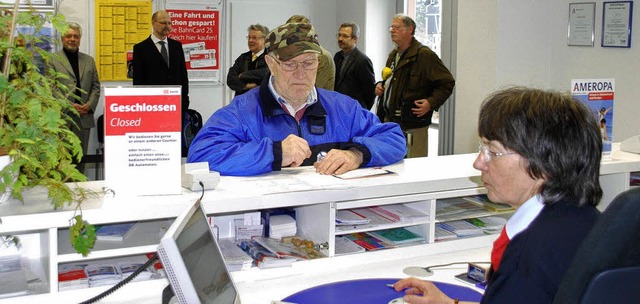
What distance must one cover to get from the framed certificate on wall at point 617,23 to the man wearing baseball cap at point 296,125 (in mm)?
2975

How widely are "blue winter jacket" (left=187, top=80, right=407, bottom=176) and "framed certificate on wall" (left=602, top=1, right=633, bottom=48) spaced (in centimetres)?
298

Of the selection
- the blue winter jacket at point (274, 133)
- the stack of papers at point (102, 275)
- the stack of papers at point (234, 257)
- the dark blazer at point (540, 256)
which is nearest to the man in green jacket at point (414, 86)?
the blue winter jacket at point (274, 133)

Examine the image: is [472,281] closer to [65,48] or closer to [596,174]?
[596,174]

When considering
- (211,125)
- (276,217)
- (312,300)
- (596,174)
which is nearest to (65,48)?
(211,125)

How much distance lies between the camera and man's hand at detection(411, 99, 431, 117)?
6.00 m

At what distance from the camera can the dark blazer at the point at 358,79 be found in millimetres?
6695

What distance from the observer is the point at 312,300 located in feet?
7.41

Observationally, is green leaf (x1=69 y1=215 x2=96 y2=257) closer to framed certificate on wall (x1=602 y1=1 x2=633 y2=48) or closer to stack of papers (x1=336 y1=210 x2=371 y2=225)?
stack of papers (x1=336 y1=210 x2=371 y2=225)

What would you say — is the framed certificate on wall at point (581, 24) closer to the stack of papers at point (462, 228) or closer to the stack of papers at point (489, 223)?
the stack of papers at point (489, 223)

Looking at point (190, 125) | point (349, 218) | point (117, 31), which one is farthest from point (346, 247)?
point (117, 31)

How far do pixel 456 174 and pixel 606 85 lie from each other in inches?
34.1

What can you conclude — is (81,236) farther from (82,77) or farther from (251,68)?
(82,77)

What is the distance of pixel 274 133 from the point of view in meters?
3.15

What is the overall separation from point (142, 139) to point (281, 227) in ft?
1.97
